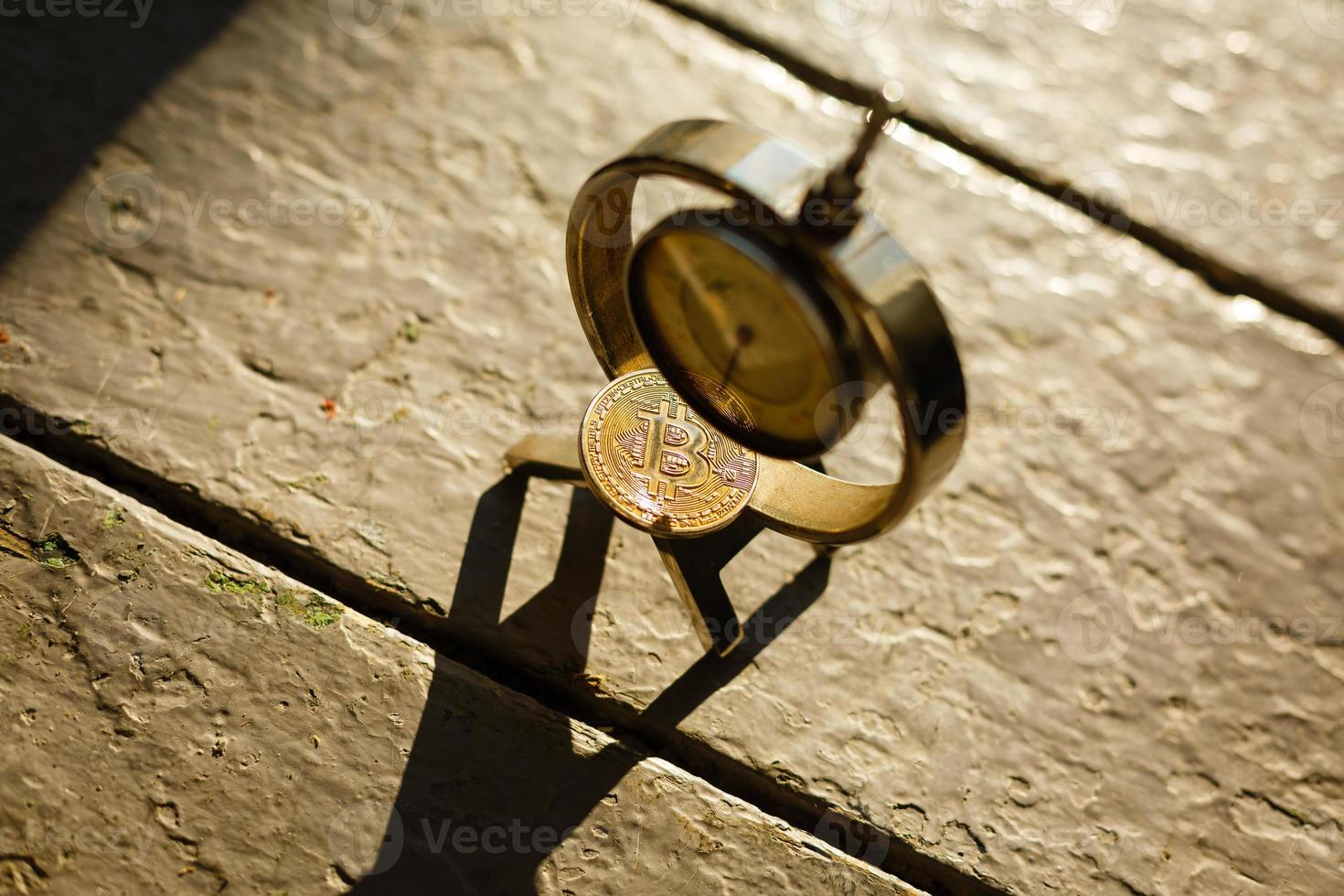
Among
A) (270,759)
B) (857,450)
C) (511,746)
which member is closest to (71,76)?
(270,759)

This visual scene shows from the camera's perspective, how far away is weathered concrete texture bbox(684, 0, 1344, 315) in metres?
2.83

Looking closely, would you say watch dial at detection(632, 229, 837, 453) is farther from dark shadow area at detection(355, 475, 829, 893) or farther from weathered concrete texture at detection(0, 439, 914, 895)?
weathered concrete texture at detection(0, 439, 914, 895)

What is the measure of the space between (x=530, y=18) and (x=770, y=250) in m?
1.94

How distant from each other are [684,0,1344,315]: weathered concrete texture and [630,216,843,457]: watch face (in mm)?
1728

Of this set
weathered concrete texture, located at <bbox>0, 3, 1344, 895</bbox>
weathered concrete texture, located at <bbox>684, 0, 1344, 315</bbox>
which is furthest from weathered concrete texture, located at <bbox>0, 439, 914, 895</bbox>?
weathered concrete texture, located at <bbox>684, 0, 1344, 315</bbox>

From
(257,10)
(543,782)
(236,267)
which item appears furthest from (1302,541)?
(257,10)

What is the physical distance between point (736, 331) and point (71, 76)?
2.05 meters

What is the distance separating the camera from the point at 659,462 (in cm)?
174

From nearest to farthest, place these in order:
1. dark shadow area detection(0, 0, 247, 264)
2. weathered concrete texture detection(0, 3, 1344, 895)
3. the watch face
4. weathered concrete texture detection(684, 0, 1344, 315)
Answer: the watch face
weathered concrete texture detection(0, 3, 1344, 895)
dark shadow area detection(0, 0, 247, 264)
weathered concrete texture detection(684, 0, 1344, 315)

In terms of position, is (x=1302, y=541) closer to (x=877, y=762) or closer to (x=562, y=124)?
(x=877, y=762)

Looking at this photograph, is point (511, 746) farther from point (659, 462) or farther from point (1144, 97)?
point (1144, 97)

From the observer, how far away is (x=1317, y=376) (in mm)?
2580

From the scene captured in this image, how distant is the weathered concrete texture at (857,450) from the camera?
1946 mm

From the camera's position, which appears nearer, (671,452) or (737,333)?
(737,333)
